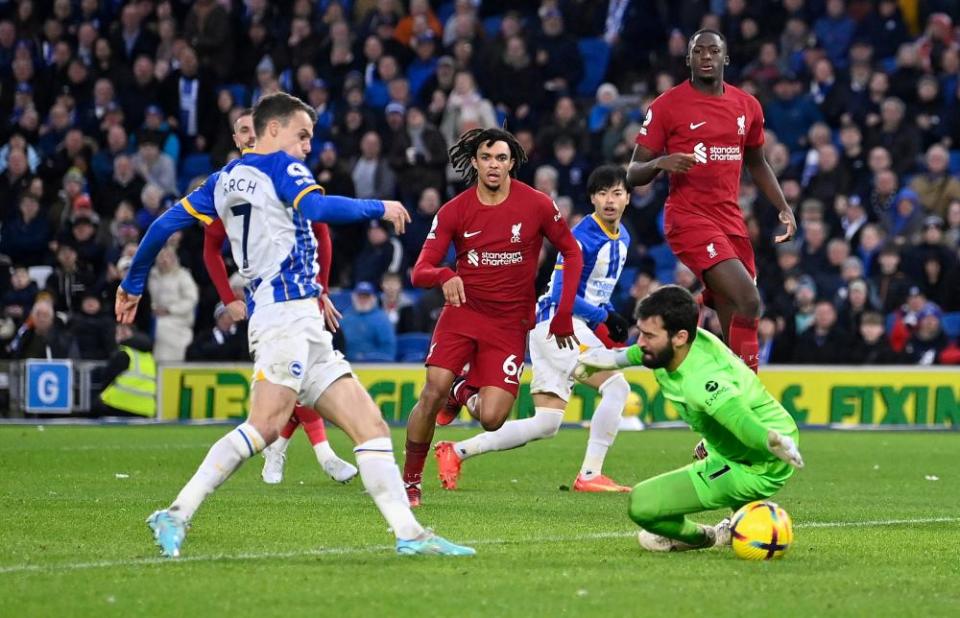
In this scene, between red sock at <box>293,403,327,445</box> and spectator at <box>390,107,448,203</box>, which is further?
spectator at <box>390,107,448,203</box>

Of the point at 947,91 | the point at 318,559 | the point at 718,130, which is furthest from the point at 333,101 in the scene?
the point at 318,559

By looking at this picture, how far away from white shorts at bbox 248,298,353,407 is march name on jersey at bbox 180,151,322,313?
73 mm

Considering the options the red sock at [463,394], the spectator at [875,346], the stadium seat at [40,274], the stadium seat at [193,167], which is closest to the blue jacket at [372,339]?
the stadium seat at [40,274]

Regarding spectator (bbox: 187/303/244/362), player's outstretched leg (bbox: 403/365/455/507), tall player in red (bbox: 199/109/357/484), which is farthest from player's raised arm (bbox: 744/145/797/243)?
spectator (bbox: 187/303/244/362)

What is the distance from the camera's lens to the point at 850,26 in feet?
81.6

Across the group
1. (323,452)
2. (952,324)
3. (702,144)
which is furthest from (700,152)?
(952,324)

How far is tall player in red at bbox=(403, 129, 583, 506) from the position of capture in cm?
1106

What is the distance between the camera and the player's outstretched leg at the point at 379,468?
7.98 meters

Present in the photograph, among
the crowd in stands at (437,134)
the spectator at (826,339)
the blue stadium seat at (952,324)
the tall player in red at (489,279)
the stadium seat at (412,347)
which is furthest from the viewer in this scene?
the stadium seat at (412,347)

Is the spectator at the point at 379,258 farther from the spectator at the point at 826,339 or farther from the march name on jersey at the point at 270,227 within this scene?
the march name on jersey at the point at 270,227

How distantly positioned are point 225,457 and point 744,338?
183 inches

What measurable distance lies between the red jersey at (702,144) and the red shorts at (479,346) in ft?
4.81

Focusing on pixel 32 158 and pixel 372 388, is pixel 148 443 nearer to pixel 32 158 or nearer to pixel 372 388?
pixel 372 388

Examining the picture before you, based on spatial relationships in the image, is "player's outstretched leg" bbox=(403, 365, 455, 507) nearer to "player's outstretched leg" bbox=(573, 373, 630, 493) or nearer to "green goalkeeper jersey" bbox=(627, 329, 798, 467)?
"player's outstretched leg" bbox=(573, 373, 630, 493)
